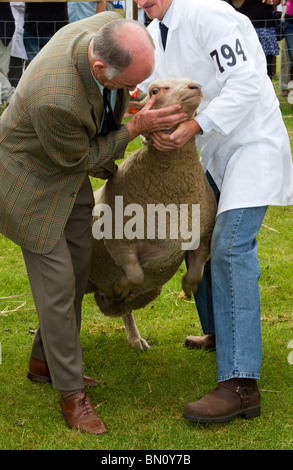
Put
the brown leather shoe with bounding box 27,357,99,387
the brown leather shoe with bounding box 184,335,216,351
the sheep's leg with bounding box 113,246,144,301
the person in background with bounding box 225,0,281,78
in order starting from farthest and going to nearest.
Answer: the person in background with bounding box 225,0,281,78 → the brown leather shoe with bounding box 184,335,216,351 → the brown leather shoe with bounding box 27,357,99,387 → the sheep's leg with bounding box 113,246,144,301

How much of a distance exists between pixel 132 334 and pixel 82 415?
3.34 ft

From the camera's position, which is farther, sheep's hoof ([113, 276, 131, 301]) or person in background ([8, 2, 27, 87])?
person in background ([8, 2, 27, 87])

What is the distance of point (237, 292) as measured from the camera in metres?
3.43

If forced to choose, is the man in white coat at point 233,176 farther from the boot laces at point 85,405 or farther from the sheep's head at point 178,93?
the boot laces at point 85,405

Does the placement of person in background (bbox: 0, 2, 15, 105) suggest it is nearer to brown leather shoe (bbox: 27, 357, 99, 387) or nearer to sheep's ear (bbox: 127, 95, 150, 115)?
brown leather shoe (bbox: 27, 357, 99, 387)

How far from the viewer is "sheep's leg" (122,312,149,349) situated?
4391 millimetres

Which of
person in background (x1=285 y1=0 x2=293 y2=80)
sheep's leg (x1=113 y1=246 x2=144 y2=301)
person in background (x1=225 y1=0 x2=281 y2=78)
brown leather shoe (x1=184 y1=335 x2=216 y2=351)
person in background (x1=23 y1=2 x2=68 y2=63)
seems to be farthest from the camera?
person in background (x1=285 y1=0 x2=293 y2=80)

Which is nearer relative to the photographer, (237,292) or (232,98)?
(232,98)

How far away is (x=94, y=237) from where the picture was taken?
388cm

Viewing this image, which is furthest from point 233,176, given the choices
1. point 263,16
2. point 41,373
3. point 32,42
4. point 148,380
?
point 263,16

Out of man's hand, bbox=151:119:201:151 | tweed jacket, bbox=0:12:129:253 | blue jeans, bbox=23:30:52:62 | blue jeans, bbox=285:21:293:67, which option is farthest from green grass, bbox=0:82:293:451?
blue jeans, bbox=285:21:293:67

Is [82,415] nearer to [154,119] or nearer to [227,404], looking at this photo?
[227,404]

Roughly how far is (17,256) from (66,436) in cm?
266
